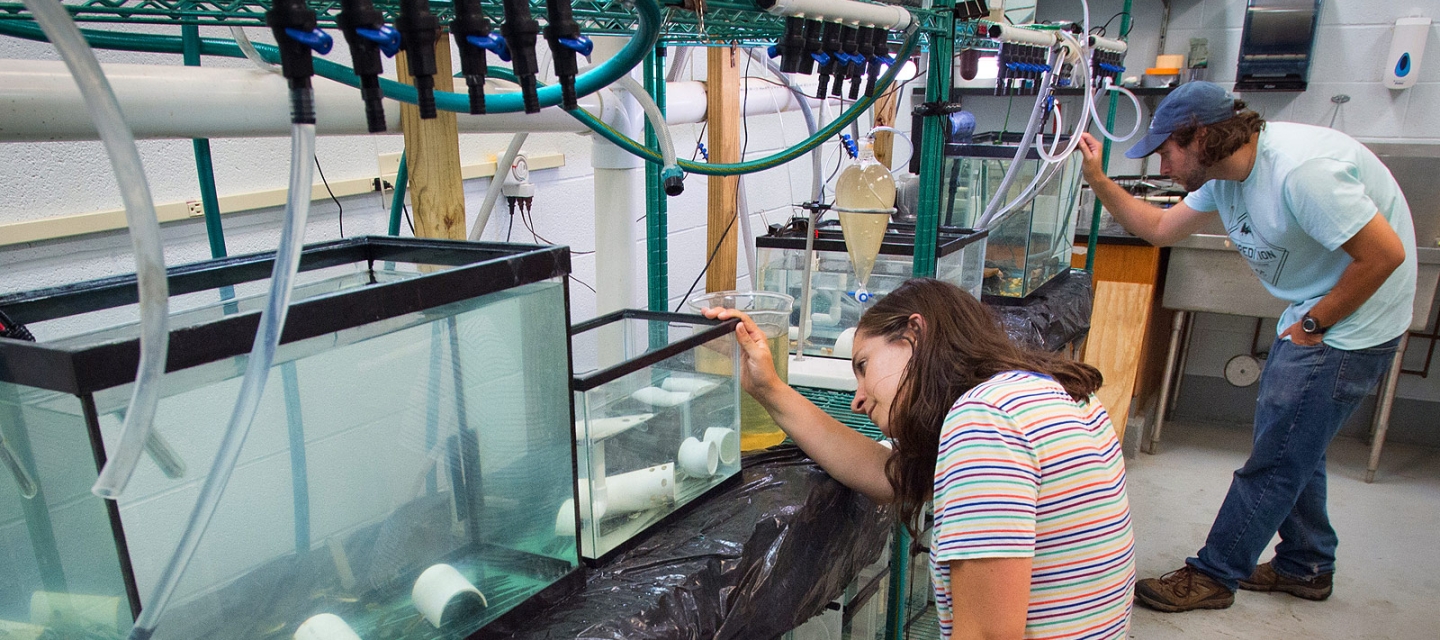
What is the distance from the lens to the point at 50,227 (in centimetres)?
142

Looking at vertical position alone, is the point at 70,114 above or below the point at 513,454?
above

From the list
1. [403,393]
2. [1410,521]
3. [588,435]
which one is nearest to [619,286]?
[588,435]

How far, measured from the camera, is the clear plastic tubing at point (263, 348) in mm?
458

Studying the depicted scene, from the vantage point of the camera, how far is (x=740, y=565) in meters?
0.93

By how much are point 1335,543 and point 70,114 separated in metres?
2.79

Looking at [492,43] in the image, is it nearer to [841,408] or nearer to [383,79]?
[383,79]

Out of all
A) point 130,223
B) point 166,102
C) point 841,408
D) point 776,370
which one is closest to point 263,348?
point 130,223

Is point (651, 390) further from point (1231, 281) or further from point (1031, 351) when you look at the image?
point (1231, 281)

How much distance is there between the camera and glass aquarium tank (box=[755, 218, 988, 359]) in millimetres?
1703

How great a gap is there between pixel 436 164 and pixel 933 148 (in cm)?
92

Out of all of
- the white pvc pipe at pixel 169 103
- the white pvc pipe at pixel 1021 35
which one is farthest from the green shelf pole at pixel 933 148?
the white pvc pipe at pixel 169 103

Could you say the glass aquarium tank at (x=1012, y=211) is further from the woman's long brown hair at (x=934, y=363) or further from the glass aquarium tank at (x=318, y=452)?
the glass aquarium tank at (x=318, y=452)

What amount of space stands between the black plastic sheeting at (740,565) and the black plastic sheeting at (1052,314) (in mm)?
896

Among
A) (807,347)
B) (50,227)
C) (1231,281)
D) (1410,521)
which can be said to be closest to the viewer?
(50,227)
